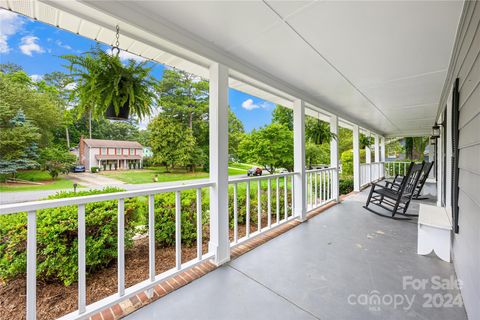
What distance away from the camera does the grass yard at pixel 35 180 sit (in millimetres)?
1344

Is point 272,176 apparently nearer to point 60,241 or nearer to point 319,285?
point 319,285

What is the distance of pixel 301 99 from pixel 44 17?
3347mm

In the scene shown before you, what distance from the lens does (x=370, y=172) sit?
26.5 ft

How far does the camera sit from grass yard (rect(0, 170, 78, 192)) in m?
1.34

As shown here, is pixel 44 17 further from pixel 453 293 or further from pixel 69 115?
pixel 453 293

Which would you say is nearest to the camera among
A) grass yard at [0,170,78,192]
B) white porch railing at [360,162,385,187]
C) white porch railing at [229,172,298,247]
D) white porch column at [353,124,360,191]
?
grass yard at [0,170,78,192]

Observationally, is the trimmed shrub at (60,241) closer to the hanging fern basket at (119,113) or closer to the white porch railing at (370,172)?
the hanging fern basket at (119,113)

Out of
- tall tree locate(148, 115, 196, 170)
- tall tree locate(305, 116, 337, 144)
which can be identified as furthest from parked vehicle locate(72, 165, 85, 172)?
tall tree locate(305, 116, 337, 144)

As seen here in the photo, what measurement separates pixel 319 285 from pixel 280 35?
240 centimetres

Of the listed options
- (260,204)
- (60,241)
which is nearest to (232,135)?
(260,204)

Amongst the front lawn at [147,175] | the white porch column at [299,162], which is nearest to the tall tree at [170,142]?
the front lawn at [147,175]

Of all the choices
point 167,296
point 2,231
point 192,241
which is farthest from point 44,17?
point 192,241

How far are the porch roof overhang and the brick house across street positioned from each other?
0.95 meters

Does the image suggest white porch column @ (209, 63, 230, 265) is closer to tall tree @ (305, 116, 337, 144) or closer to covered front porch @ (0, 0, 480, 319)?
covered front porch @ (0, 0, 480, 319)
